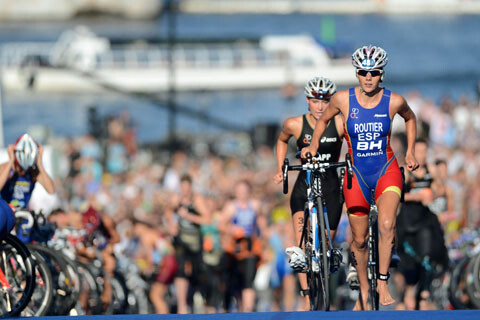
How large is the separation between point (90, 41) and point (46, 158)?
55.3 m

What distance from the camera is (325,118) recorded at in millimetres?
8195

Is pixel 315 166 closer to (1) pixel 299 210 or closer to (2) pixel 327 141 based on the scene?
(2) pixel 327 141

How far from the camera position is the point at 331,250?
802cm

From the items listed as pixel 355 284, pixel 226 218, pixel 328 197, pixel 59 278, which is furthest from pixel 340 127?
pixel 226 218

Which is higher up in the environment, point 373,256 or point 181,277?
point 373,256

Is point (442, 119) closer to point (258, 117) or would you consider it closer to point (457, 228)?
point (457, 228)

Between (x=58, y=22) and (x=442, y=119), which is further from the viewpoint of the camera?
(x=58, y=22)

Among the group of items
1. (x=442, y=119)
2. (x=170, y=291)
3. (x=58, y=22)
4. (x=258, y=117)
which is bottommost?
(x=170, y=291)

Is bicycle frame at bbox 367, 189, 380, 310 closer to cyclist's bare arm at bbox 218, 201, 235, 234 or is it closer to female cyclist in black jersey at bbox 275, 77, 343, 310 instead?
female cyclist in black jersey at bbox 275, 77, 343, 310

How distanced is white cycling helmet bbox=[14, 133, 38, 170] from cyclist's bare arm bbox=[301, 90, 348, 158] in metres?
2.51

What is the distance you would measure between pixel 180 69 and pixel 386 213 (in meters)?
59.4

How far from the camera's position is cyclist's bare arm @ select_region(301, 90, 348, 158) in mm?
8008

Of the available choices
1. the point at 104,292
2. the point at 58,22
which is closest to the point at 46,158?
the point at 104,292

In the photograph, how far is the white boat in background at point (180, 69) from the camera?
65.3 metres
